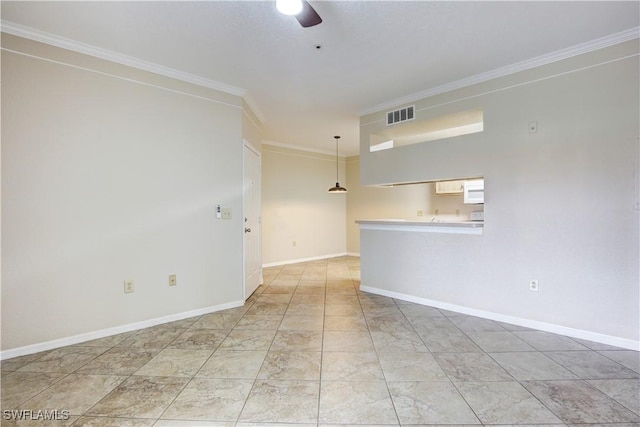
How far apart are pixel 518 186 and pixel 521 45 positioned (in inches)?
51.2

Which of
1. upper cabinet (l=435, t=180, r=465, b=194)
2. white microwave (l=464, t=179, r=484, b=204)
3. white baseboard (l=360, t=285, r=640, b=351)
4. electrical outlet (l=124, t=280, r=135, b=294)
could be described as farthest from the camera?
upper cabinet (l=435, t=180, r=465, b=194)

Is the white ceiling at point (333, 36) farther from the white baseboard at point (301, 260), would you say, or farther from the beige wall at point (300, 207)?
the white baseboard at point (301, 260)

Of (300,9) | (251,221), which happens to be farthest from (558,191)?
(251,221)

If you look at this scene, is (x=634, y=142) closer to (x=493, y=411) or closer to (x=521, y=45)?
(x=521, y=45)

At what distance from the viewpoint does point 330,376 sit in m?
2.00

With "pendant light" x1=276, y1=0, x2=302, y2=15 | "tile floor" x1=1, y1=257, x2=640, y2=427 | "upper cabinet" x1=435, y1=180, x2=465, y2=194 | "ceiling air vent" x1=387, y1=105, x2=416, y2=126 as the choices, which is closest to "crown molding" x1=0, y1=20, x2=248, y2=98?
"pendant light" x1=276, y1=0, x2=302, y2=15

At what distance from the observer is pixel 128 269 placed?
2.81 m

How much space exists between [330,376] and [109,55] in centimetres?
340

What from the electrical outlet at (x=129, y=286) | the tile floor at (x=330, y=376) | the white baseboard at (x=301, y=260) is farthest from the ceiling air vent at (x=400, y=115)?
the white baseboard at (x=301, y=260)

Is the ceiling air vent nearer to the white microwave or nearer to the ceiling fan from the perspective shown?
the white microwave

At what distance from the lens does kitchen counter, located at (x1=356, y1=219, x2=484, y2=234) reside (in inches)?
126

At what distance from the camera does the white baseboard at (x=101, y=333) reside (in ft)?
7.63

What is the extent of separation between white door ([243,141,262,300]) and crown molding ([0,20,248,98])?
748 millimetres

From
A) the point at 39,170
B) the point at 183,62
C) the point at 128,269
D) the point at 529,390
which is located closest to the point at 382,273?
the point at 529,390
